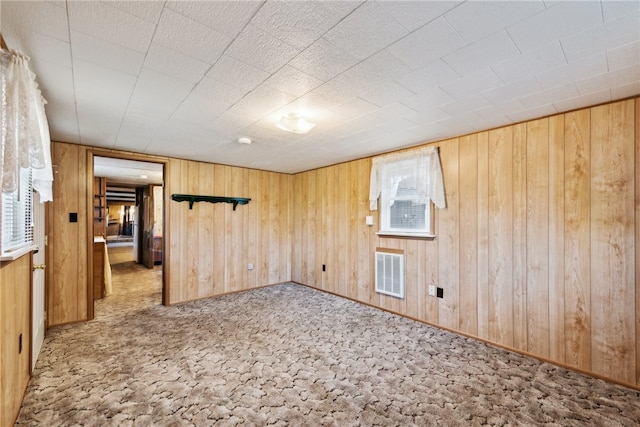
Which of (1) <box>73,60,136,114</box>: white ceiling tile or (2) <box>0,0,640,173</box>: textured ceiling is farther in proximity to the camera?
(1) <box>73,60,136,114</box>: white ceiling tile

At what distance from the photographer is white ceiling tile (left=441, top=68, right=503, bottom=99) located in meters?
1.77

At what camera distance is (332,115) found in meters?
2.46

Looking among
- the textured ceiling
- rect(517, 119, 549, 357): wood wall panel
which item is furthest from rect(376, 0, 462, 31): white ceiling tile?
rect(517, 119, 549, 357): wood wall panel

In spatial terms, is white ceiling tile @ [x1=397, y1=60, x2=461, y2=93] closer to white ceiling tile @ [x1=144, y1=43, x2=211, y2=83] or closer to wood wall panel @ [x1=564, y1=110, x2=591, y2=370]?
white ceiling tile @ [x1=144, y1=43, x2=211, y2=83]

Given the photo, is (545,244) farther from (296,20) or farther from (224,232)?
(224,232)

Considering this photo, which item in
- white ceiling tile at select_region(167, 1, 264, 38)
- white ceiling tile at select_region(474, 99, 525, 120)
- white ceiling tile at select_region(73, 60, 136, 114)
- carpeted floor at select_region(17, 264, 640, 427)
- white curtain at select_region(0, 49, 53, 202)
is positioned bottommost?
carpeted floor at select_region(17, 264, 640, 427)

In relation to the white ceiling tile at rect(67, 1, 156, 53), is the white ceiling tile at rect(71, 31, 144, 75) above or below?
below

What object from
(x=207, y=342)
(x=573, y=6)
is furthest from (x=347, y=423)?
(x=573, y=6)

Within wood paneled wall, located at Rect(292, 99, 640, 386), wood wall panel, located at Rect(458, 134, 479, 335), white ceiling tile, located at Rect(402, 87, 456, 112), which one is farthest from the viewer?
wood wall panel, located at Rect(458, 134, 479, 335)

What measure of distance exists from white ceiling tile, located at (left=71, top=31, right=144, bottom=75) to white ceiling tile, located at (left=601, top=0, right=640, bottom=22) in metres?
2.32

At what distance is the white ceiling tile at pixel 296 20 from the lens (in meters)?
1.21

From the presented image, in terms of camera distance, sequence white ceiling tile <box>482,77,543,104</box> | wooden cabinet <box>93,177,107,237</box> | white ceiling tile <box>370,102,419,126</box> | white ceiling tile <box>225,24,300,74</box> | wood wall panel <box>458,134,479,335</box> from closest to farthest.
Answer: white ceiling tile <box>225,24,300,74</box> < white ceiling tile <box>482,77,543,104</box> < white ceiling tile <box>370,102,419,126</box> < wood wall panel <box>458,134,479,335</box> < wooden cabinet <box>93,177,107,237</box>

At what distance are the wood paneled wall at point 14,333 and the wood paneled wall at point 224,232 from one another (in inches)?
78.5

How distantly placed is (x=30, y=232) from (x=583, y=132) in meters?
4.75
